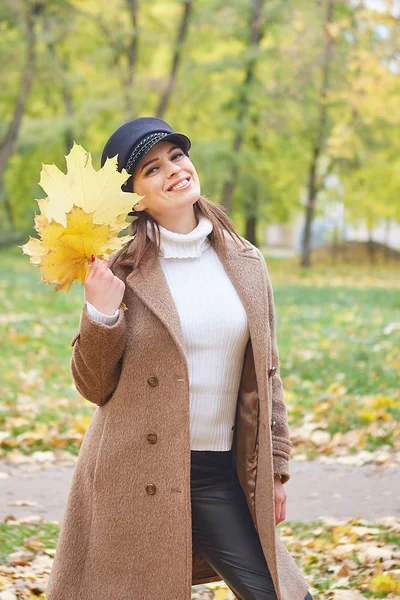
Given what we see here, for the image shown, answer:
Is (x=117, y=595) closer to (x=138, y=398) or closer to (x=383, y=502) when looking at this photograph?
(x=138, y=398)

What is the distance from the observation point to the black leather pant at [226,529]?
273 centimetres

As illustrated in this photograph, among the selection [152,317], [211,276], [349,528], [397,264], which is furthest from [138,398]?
[397,264]

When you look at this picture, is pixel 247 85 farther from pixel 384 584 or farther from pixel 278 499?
pixel 278 499

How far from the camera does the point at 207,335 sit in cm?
282

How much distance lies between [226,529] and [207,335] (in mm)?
605

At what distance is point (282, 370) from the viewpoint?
10.0m

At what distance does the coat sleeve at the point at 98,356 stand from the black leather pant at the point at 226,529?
357mm

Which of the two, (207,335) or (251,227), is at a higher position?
(251,227)

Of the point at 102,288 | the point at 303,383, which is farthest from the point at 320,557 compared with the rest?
the point at 303,383

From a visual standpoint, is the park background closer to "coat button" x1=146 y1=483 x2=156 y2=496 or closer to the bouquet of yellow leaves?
"coat button" x1=146 y1=483 x2=156 y2=496

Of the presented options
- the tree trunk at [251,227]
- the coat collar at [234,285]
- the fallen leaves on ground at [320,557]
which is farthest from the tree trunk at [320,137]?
the coat collar at [234,285]

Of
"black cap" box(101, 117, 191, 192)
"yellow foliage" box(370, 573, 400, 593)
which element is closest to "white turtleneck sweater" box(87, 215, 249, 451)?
"black cap" box(101, 117, 191, 192)

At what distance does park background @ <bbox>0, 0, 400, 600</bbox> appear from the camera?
5312mm

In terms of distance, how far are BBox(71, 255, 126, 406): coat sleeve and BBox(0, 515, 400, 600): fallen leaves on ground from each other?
150cm
